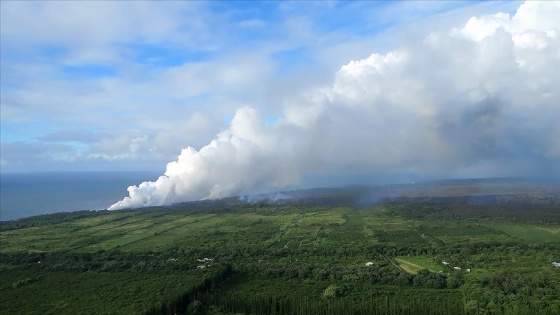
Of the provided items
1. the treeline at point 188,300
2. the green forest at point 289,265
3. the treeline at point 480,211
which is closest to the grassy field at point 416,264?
the green forest at point 289,265

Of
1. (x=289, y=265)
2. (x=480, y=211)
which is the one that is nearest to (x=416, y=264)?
(x=289, y=265)

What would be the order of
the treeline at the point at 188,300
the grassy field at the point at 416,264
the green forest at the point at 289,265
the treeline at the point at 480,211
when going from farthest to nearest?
the treeline at the point at 480,211
the grassy field at the point at 416,264
the green forest at the point at 289,265
the treeline at the point at 188,300

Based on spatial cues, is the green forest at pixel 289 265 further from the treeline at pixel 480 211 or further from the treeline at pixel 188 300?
the treeline at pixel 480 211

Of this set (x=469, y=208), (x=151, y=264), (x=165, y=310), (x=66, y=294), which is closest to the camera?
(x=165, y=310)

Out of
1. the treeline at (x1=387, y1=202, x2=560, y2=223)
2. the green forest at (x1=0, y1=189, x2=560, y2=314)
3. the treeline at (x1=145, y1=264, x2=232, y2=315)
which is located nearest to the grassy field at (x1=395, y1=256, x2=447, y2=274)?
the green forest at (x1=0, y1=189, x2=560, y2=314)

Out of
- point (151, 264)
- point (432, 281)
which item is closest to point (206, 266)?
point (151, 264)

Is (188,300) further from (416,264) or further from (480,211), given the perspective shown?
(480,211)

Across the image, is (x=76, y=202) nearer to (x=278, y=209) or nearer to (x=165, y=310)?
(x=278, y=209)

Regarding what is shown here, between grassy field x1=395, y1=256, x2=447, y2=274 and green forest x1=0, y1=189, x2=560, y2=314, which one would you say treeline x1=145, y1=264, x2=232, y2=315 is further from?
grassy field x1=395, y1=256, x2=447, y2=274
